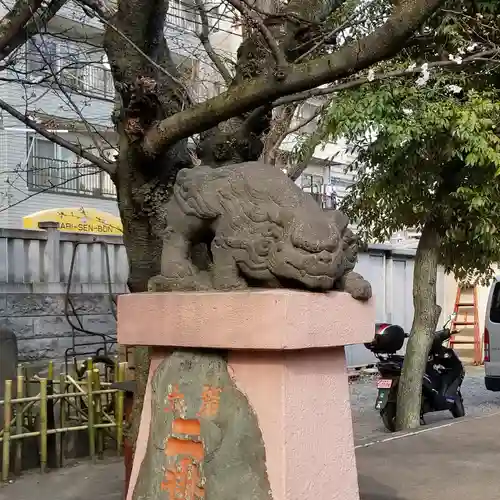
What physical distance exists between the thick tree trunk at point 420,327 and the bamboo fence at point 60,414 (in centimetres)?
304

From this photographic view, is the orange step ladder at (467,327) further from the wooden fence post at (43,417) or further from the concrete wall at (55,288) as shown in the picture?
the wooden fence post at (43,417)

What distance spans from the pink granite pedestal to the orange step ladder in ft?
47.5

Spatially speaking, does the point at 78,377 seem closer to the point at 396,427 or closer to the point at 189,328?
the point at 396,427

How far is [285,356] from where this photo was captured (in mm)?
3092

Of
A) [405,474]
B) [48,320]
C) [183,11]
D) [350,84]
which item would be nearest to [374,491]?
[405,474]

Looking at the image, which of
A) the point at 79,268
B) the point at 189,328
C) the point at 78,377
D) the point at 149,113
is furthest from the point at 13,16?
the point at 79,268

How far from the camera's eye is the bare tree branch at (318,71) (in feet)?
12.2

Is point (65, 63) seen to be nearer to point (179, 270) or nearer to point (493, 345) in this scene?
point (493, 345)

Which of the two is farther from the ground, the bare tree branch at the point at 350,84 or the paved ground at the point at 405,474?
the bare tree branch at the point at 350,84

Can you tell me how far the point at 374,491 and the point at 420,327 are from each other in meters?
2.98

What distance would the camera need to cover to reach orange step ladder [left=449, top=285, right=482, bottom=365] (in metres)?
17.5

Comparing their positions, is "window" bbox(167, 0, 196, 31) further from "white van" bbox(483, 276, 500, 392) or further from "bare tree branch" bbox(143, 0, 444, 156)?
"white van" bbox(483, 276, 500, 392)

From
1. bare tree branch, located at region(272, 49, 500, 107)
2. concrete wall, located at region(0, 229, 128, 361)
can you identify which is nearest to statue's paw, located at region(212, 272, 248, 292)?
bare tree branch, located at region(272, 49, 500, 107)

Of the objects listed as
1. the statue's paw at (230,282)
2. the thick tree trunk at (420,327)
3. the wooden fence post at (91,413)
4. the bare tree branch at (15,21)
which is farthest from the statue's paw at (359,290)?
the thick tree trunk at (420,327)
